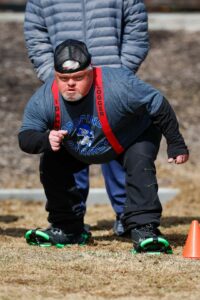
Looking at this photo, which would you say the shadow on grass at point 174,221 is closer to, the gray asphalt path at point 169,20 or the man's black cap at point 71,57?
the man's black cap at point 71,57

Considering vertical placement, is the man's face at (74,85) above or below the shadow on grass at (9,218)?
above

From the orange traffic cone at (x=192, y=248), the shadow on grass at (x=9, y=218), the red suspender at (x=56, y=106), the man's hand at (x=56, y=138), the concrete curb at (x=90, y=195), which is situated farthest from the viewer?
the concrete curb at (x=90, y=195)

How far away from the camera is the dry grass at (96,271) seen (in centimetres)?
532

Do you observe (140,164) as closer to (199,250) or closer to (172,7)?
(199,250)

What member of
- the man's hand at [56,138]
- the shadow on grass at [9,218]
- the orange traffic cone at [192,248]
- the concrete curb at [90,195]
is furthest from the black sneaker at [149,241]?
the concrete curb at [90,195]

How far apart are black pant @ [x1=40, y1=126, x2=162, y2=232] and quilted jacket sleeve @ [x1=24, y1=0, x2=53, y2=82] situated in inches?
35.7

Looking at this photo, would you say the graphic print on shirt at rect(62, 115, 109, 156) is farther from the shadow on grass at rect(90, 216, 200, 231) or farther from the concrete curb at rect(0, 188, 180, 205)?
the concrete curb at rect(0, 188, 180, 205)

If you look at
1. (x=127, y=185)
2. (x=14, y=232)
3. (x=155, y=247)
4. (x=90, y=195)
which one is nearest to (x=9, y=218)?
(x=14, y=232)

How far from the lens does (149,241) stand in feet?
21.5

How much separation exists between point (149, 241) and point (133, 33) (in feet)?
5.91

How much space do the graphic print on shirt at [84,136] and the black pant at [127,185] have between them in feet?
0.78

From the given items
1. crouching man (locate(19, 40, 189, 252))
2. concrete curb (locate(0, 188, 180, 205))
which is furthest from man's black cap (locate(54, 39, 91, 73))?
concrete curb (locate(0, 188, 180, 205))

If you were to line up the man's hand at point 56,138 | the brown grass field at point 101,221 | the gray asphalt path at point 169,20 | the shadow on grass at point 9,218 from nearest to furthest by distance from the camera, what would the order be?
the brown grass field at point 101,221
the man's hand at point 56,138
the shadow on grass at point 9,218
the gray asphalt path at point 169,20

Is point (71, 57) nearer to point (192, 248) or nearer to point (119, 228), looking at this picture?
point (192, 248)
